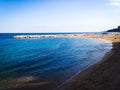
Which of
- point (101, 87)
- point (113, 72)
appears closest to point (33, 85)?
point (101, 87)

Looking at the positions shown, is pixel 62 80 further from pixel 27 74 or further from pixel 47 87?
pixel 27 74

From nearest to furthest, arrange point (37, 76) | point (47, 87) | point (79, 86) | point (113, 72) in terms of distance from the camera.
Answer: point (79, 86), point (47, 87), point (113, 72), point (37, 76)

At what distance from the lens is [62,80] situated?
17656 mm

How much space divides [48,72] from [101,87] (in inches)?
353

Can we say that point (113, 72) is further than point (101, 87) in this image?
Yes

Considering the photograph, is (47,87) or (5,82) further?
(5,82)

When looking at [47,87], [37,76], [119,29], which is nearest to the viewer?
[47,87]

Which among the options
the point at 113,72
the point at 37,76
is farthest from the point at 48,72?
the point at 113,72

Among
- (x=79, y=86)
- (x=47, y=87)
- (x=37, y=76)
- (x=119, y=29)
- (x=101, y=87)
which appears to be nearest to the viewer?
(x=101, y=87)

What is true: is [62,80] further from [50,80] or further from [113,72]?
[113,72]

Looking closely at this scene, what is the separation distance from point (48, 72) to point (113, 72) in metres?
7.37

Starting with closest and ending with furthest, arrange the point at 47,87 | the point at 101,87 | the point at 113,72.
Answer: the point at 101,87
the point at 47,87
the point at 113,72

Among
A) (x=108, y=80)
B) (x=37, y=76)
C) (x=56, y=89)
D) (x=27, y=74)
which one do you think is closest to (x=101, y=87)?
(x=108, y=80)

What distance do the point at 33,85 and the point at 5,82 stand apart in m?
2.96
